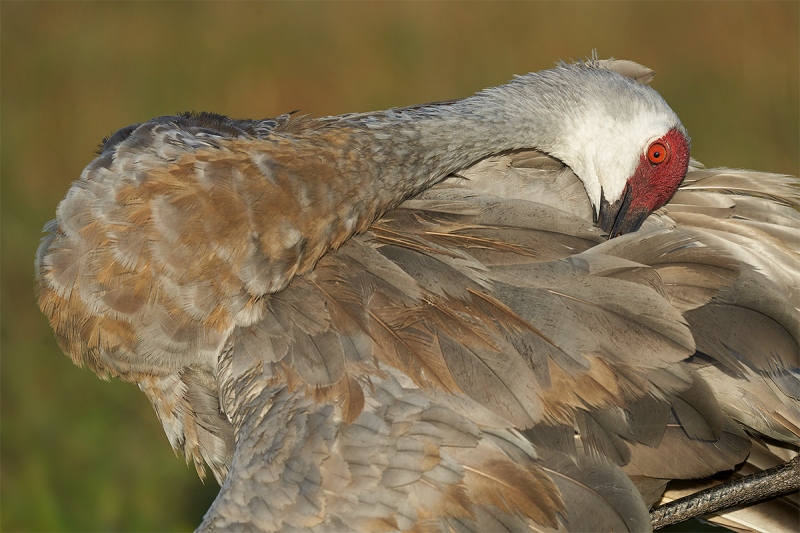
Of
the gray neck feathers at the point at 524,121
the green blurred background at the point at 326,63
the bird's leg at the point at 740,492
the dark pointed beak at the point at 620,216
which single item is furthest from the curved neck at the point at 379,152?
the green blurred background at the point at 326,63

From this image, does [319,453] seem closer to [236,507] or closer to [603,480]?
[236,507]

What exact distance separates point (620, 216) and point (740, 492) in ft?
2.88

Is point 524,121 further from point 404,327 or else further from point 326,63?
point 326,63

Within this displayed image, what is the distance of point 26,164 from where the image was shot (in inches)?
257

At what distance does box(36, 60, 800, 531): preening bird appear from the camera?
2.16 meters

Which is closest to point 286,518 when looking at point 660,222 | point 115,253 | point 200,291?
point 200,291

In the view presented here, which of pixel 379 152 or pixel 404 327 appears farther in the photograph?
pixel 379 152

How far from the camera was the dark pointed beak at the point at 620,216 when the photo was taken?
2902 millimetres

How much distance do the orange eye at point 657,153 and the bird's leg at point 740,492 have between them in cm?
96

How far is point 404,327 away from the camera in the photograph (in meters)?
2.34

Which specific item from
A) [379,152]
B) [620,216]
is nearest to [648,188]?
[620,216]

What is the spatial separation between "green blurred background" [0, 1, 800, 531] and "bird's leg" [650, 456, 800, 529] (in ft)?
13.5

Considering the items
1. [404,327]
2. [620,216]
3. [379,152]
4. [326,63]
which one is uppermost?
[379,152]

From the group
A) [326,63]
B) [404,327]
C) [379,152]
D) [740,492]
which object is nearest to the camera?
[404,327]
